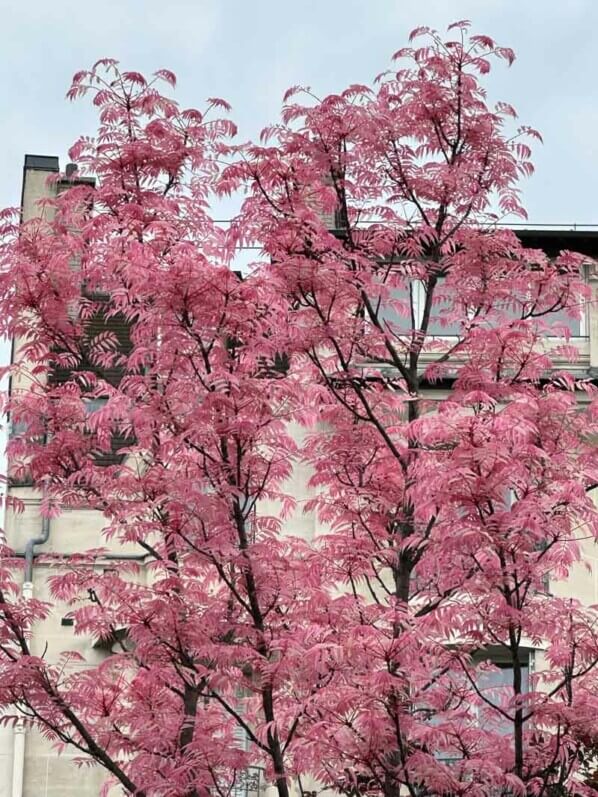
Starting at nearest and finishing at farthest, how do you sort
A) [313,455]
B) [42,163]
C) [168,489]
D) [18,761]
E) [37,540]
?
[168,489] < [313,455] < [18,761] < [37,540] < [42,163]

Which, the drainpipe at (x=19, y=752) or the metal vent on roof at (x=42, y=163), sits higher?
the metal vent on roof at (x=42, y=163)

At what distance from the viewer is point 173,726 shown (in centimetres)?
1495

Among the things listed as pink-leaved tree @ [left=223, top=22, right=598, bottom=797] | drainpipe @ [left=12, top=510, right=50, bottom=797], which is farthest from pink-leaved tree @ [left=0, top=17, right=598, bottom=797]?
drainpipe @ [left=12, top=510, right=50, bottom=797]

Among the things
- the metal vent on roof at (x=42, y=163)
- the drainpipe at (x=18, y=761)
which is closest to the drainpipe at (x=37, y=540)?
the drainpipe at (x=18, y=761)

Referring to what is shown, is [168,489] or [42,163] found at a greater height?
[42,163]

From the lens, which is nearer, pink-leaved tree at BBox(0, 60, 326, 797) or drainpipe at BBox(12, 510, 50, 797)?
pink-leaved tree at BBox(0, 60, 326, 797)

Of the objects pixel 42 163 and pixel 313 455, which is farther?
pixel 42 163

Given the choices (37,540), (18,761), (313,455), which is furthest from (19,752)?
(313,455)

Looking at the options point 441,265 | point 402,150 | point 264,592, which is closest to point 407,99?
point 402,150

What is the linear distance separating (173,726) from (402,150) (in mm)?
6566

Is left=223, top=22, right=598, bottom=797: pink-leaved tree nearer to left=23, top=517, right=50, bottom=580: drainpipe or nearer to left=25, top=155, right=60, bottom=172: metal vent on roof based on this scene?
left=23, top=517, right=50, bottom=580: drainpipe

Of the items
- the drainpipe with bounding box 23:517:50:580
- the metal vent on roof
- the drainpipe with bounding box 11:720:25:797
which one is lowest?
the drainpipe with bounding box 11:720:25:797

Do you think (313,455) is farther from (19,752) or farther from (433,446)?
(19,752)

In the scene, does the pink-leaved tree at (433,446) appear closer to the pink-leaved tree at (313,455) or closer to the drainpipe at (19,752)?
the pink-leaved tree at (313,455)
